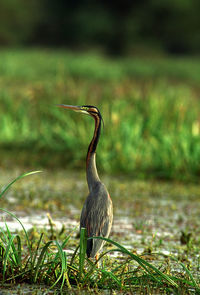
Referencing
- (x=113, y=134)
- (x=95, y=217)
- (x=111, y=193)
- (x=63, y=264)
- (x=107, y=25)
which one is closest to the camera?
(x=63, y=264)

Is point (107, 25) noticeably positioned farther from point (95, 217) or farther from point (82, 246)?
point (82, 246)

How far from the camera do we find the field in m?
3.04

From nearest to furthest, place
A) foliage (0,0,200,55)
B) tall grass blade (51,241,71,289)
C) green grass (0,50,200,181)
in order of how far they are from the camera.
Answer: tall grass blade (51,241,71,289)
green grass (0,50,200,181)
foliage (0,0,200,55)

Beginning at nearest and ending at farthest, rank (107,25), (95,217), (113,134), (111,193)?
(95,217), (111,193), (113,134), (107,25)

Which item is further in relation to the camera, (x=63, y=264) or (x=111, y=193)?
(x=111, y=193)

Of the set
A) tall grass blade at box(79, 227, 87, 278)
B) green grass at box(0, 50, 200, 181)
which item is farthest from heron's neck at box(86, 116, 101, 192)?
green grass at box(0, 50, 200, 181)

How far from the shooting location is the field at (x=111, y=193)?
3041 millimetres

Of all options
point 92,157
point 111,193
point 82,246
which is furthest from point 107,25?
point 82,246

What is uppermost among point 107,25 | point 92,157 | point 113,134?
point 107,25

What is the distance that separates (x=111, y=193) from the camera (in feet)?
20.7

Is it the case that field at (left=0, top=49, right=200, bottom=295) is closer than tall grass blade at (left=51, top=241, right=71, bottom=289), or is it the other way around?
tall grass blade at (left=51, top=241, right=71, bottom=289)

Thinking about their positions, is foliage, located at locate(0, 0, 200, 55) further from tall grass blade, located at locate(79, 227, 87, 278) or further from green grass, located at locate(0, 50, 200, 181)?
tall grass blade, located at locate(79, 227, 87, 278)

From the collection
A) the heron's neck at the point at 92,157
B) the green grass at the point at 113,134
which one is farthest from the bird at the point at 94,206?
the green grass at the point at 113,134

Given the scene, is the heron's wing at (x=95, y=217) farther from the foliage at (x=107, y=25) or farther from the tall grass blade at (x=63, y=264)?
the foliage at (x=107, y=25)
